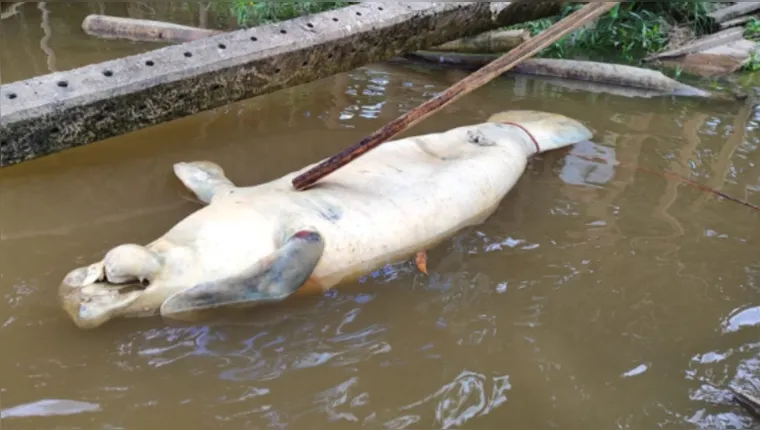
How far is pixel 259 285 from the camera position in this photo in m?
2.70

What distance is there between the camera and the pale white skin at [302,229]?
2645 mm

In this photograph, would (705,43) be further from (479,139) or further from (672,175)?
(479,139)

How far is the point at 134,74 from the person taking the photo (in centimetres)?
374

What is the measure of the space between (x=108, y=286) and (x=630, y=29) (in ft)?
22.3

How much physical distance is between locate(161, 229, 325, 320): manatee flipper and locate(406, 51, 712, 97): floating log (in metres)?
3.77

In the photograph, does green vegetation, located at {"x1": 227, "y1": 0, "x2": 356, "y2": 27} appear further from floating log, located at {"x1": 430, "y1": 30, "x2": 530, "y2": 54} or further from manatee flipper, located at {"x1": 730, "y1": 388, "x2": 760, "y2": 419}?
manatee flipper, located at {"x1": 730, "y1": 388, "x2": 760, "y2": 419}

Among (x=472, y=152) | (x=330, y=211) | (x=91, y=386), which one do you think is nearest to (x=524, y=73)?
(x=472, y=152)

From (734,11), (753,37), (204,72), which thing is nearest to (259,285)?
(204,72)

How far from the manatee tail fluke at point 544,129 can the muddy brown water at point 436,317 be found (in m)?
0.10

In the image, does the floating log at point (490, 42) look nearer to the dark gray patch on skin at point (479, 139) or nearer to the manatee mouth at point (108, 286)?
the dark gray patch on skin at point (479, 139)

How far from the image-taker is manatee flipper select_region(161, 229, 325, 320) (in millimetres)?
2627

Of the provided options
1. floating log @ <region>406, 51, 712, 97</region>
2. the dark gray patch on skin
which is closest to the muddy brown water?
the dark gray patch on skin

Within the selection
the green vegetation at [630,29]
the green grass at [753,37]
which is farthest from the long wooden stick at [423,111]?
the green grass at [753,37]

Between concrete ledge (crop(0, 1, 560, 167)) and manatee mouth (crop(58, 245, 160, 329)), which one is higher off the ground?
concrete ledge (crop(0, 1, 560, 167))
